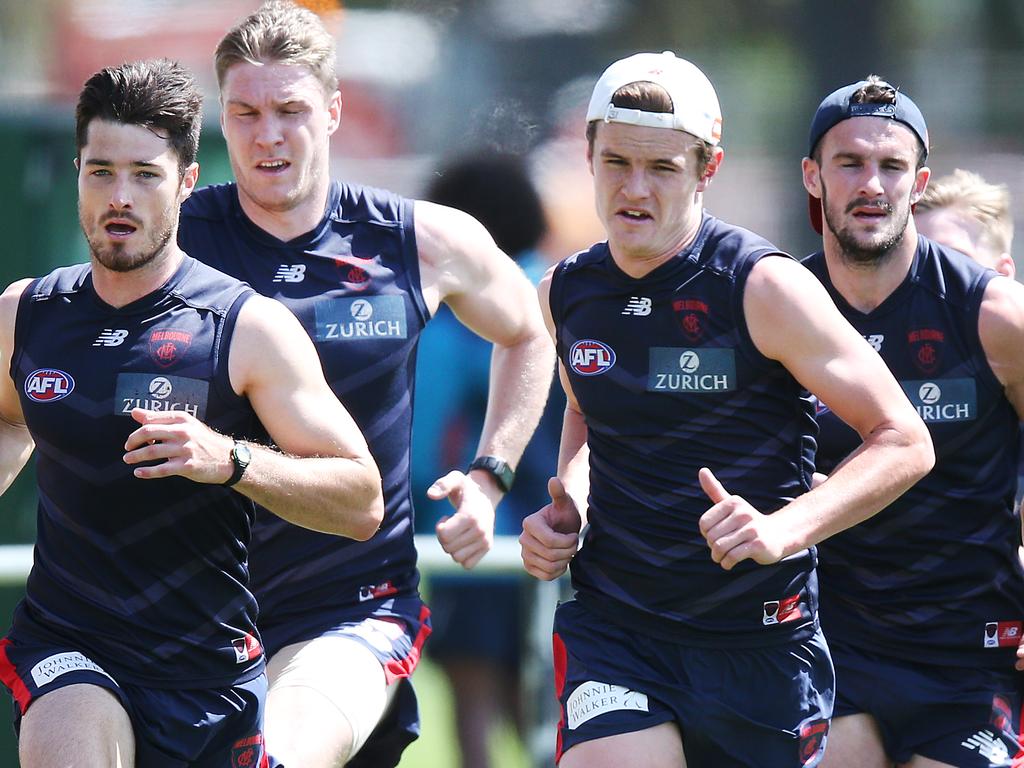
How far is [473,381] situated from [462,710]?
1270mm

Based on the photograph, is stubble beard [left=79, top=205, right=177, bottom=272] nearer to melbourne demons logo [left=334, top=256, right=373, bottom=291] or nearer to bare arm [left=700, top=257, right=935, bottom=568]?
melbourne demons logo [left=334, top=256, right=373, bottom=291]

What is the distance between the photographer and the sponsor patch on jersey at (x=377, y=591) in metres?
4.70

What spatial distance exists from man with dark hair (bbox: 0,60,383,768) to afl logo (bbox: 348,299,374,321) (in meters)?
0.68

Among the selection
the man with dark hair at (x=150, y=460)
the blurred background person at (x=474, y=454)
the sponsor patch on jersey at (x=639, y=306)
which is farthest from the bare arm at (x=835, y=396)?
the blurred background person at (x=474, y=454)

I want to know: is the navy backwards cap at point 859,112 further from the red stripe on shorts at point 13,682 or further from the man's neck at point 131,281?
the red stripe on shorts at point 13,682

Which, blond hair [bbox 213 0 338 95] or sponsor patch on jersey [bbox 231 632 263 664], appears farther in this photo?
blond hair [bbox 213 0 338 95]

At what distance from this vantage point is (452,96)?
7.21 meters

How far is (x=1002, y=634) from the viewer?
4582mm

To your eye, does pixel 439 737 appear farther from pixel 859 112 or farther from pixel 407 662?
pixel 859 112

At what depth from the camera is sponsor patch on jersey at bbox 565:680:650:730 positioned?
13.3 feet

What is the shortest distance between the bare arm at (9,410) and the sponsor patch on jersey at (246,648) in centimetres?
75

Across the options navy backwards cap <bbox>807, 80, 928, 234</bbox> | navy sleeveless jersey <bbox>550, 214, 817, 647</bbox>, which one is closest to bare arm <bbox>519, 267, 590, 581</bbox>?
navy sleeveless jersey <bbox>550, 214, 817, 647</bbox>

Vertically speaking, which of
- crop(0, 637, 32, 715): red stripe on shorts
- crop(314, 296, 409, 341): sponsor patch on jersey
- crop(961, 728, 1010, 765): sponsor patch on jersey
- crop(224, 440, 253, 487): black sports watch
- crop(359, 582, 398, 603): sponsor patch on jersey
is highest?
crop(314, 296, 409, 341): sponsor patch on jersey

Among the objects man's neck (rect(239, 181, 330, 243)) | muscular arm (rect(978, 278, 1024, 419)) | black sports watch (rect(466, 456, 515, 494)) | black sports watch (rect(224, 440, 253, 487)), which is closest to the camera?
black sports watch (rect(224, 440, 253, 487))
